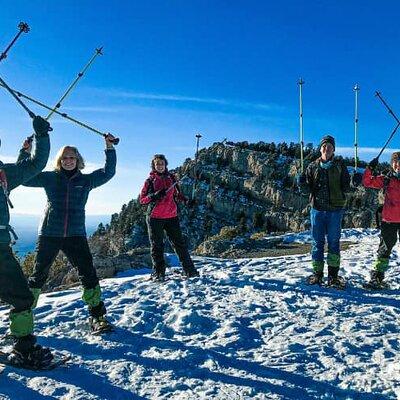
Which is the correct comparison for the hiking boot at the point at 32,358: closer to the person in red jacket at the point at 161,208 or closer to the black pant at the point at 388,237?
the person in red jacket at the point at 161,208

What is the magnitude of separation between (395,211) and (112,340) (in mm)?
6099

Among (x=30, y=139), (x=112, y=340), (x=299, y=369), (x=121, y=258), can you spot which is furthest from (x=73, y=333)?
(x=121, y=258)

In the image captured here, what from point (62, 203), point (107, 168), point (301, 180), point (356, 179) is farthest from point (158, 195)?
point (356, 179)

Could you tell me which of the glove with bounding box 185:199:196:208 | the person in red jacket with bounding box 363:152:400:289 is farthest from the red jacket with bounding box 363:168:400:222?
the glove with bounding box 185:199:196:208

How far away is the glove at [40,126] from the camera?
562 centimetres

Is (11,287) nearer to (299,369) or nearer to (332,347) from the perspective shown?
(299,369)

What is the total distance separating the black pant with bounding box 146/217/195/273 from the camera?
33.3 ft

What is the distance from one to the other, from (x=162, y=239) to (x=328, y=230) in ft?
11.6

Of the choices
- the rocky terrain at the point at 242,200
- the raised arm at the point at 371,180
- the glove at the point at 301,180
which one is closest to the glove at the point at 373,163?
the raised arm at the point at 371,180

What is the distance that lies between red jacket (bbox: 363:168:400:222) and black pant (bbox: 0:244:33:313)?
6.63 m

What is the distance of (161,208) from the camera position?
33.1 feet

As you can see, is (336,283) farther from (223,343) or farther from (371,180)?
(223,343)

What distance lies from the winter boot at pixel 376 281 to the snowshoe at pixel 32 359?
21.0ft

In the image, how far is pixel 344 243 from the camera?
699 inches
